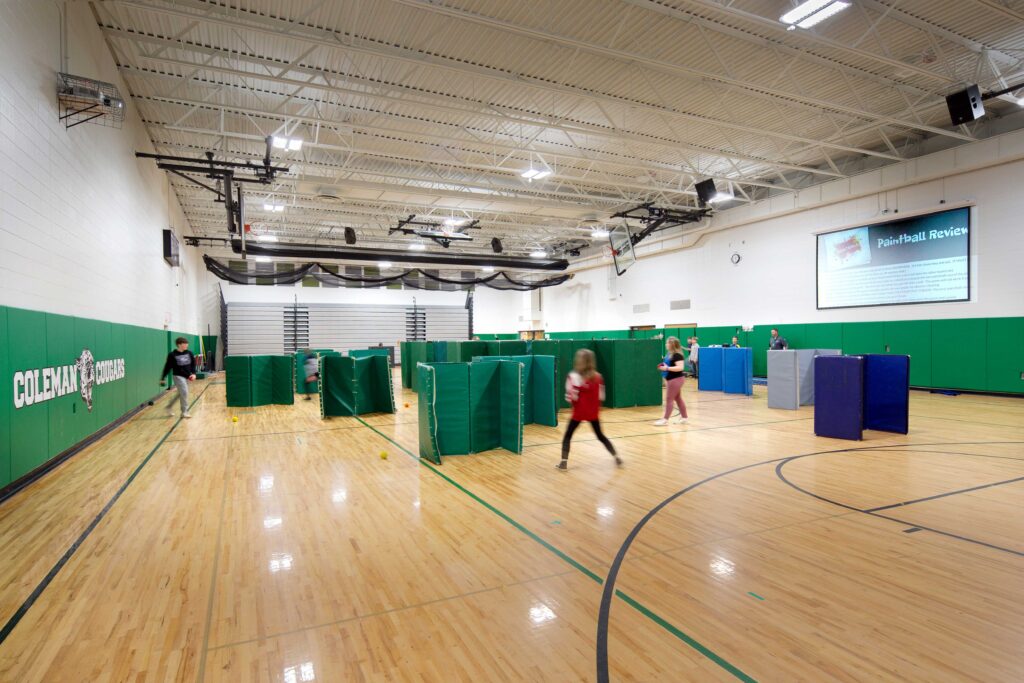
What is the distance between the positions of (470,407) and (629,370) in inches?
213

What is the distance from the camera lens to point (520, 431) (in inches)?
251

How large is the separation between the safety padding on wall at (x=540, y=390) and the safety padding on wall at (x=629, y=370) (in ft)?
6.89

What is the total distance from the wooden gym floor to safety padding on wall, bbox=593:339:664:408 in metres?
4.37

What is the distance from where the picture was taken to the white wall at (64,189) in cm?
496

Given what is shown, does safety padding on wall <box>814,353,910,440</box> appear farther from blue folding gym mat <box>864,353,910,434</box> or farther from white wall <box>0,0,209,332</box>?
white wall <box>0,0,209,332</box>

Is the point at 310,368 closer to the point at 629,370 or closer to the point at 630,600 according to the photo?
the point at 629,370

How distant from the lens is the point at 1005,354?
11.7 m

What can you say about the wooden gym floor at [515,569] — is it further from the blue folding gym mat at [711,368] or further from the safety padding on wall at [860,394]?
the blue folding gym mat at [711,368]

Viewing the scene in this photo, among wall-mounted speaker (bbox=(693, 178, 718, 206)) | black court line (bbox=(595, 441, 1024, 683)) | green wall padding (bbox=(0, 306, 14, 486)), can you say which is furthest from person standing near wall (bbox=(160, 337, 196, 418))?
wall-mounted speaker (bbox=(693, 178, 718, 206))

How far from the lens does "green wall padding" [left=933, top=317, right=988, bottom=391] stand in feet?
39.9

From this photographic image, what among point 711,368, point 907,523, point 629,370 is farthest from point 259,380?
point 711,368

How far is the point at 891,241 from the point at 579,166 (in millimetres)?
8835

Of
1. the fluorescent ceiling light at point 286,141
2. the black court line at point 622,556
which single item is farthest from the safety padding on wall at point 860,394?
the fluorescent ceiling light at point 286,141

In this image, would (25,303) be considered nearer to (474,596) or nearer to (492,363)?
(492,363)
